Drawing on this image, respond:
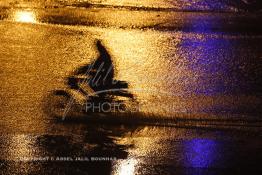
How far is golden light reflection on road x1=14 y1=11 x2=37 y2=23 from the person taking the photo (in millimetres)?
8242

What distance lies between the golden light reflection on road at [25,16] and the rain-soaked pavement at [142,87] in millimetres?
34

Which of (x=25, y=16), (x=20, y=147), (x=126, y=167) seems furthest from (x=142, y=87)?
(x=25, y=16)

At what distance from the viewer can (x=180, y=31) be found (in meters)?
8.05

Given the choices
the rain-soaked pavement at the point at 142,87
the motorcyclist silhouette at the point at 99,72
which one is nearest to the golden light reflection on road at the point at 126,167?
the rain-soaked pavement at the point at 142,87

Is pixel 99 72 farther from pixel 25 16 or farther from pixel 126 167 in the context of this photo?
pixel 25 16

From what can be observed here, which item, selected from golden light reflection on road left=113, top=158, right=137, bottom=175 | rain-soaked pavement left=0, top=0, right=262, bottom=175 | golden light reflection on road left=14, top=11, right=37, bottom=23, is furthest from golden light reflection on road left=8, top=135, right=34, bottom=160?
golden light reflection on road left=14, top=11, right=37, bottom=23

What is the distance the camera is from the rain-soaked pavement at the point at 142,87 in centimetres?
522

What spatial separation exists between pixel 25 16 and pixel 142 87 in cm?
300

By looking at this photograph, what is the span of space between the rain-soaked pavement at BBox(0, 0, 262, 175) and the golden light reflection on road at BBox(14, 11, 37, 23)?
34 millimetres

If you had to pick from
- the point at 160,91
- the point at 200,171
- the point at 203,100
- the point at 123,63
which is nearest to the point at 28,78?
the point at 123,63

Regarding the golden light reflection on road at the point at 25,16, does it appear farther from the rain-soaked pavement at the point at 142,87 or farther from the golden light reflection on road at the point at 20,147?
the golden light reflection on road at the point at 20,147

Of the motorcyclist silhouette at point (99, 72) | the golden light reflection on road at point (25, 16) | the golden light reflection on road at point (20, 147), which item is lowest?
the golden light reflection on road at point (20, 147)

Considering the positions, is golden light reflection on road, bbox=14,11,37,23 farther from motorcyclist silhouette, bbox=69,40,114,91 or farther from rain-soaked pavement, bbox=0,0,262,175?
motorcyclist silhouette, bbox=69,40,114,91

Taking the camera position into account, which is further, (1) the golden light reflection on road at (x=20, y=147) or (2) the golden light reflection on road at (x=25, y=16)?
(2) the golden light reflection on road at (x=25, y=16)
